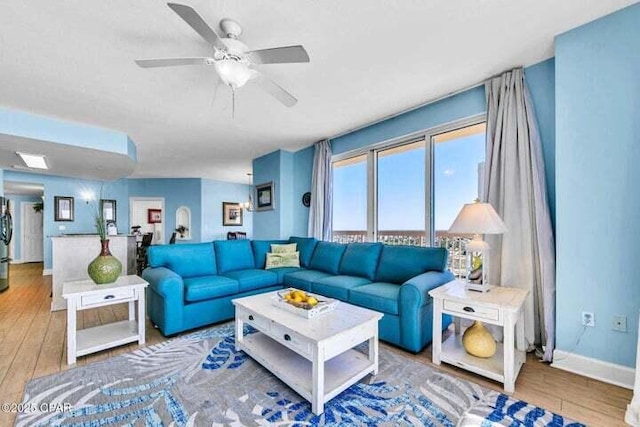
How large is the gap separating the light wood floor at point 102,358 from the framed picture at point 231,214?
5152 mm

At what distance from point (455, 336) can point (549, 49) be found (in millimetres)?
2596

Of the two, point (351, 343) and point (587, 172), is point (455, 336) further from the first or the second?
point (587, 172)

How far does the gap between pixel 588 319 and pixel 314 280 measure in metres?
2.39

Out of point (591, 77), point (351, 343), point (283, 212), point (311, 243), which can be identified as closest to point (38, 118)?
point (283, 212)

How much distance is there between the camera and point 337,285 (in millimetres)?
2990

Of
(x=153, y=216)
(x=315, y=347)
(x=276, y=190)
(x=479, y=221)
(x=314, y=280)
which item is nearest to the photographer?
(x=315, y=347)

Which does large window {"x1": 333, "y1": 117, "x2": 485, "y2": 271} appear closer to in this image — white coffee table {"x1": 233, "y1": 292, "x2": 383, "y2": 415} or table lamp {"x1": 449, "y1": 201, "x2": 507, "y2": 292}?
table lamp {"x1": 449, "y1": 201, "x2": 507, "y2": 292}

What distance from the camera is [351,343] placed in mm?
1868

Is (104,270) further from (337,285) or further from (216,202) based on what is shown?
(216,202)

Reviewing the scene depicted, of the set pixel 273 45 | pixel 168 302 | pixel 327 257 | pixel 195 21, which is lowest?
pixel 168 302

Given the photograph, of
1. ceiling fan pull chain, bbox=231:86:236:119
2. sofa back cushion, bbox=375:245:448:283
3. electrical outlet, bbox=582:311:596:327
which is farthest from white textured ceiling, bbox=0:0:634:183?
electrical outlet, bbox=582:311:596:327

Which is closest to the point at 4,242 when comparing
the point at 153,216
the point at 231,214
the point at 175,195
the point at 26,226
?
the point at 175,195

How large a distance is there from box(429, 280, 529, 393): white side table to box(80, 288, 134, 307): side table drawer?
2721 mm

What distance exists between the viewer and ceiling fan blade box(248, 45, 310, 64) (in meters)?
1.66
